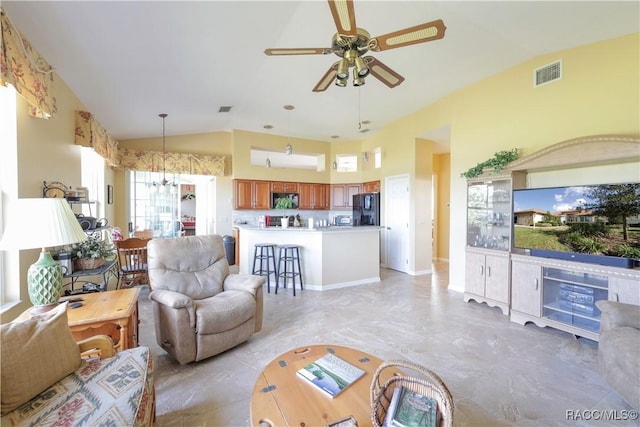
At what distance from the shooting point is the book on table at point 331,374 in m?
1.42

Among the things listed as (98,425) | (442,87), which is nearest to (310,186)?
(442,87)

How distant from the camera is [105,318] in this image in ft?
5.90

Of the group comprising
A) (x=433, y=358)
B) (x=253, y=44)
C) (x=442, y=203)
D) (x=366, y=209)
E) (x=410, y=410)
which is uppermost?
(x=253, y=44)

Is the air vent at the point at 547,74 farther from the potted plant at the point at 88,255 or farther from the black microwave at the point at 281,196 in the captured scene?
the potted plant at the point at 88,255

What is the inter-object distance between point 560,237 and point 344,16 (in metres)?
3.21

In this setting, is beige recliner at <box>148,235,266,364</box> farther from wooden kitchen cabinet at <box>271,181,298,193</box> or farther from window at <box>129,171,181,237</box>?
wooden kitchen cabinet at <box>271,181,298,193</box>

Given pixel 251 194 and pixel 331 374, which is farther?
pixel 251 194

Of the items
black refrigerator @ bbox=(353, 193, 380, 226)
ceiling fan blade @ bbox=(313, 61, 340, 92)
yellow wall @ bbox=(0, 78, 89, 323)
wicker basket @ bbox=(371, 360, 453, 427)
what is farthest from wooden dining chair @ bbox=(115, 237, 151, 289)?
black refrigerator @ bbox=(353, 193, 380, 226)

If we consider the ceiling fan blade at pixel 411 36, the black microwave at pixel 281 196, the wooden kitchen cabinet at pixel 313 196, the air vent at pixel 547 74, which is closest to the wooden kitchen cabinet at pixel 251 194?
the black microwave at pixel 281 196

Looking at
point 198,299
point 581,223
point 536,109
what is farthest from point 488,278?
point 198,299

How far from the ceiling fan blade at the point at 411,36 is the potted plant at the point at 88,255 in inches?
123

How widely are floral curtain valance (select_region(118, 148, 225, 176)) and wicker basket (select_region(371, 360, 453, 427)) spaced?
6074 mm

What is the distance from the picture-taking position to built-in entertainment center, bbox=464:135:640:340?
2.63 metres

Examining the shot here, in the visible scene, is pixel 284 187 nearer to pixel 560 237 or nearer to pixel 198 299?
pixel 198 299
